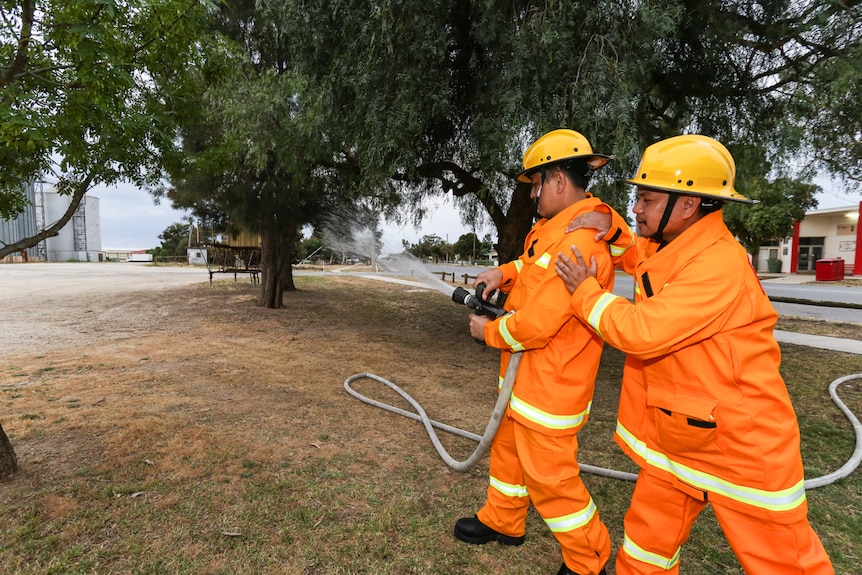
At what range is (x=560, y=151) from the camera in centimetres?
216

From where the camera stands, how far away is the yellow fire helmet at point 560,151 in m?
2.14

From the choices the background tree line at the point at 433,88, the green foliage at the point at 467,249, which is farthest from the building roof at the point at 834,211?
the background tree line at the point at 433,88

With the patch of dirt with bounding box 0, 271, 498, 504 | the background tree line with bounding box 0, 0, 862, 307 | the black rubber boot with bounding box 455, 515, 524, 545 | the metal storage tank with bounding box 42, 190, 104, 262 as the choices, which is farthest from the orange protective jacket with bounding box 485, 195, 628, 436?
the metal storage tank with bounding box 42, 190, 104, 262

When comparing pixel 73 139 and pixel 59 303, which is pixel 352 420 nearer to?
pixel 73 139

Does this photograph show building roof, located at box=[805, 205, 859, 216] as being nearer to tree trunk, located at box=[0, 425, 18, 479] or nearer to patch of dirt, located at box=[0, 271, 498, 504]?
patch of dirt, located at box=[0, 271, 498, 504]

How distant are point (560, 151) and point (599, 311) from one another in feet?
2.89

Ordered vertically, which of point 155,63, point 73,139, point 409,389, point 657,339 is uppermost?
point 155,63

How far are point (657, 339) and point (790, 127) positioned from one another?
6.90 meters

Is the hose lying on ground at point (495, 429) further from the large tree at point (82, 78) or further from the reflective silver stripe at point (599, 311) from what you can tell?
the large tree at point (82, 78)

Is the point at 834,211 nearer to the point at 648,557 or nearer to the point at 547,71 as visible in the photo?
the point at 547,71

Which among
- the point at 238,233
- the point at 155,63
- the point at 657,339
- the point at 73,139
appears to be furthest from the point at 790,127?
the point at 238,233

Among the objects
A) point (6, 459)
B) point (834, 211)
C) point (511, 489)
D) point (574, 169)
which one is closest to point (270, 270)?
point (6, 459)

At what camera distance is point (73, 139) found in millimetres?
2617

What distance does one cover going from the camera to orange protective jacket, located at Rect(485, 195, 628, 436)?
1979mm
